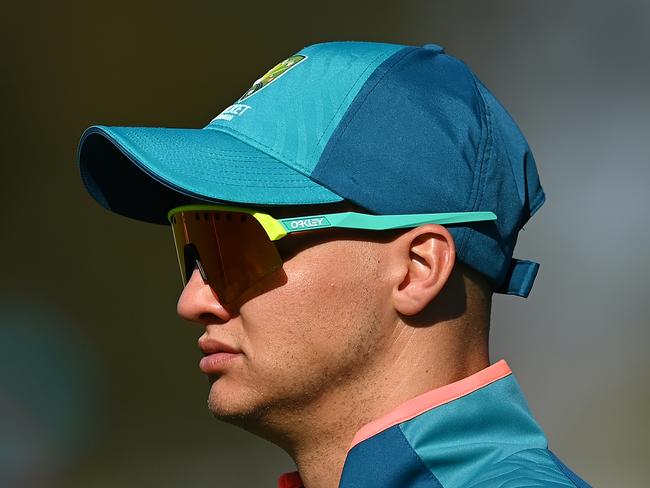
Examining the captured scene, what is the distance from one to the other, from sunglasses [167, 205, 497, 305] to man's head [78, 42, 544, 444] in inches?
0.6

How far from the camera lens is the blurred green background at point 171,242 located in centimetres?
378

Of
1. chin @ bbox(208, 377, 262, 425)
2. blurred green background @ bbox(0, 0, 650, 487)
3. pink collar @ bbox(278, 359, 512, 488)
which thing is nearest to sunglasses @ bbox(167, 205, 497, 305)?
chin @ bbox(208, 377, 262, 425)

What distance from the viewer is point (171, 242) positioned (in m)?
3.99

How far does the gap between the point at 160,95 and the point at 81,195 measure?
1.52 ft

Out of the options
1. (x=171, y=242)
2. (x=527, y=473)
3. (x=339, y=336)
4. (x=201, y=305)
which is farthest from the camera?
(x=171, y=242)

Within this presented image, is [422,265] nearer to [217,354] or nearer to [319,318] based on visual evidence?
[319,318]

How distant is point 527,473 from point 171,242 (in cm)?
261

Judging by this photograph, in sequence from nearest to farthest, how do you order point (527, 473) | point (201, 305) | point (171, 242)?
point (527, 473), point (201, 305), point (171, 242)

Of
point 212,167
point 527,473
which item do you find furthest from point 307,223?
point 527,473

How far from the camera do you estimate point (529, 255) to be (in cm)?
373

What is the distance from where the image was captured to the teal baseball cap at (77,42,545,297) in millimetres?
1672

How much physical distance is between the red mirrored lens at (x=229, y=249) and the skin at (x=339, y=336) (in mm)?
21

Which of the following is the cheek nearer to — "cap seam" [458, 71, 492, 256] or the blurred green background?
"cap seam" [458, 71, 492, 256]

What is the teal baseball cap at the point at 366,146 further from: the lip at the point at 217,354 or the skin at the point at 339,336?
the lip at the point at 217,354
